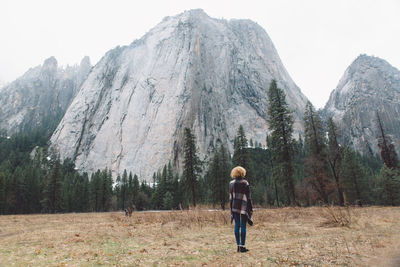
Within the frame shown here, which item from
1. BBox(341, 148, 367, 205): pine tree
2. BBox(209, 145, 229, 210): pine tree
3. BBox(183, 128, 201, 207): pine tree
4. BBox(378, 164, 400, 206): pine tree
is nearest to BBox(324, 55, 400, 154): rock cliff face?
BBox(341, 148, 367, 205): pine tree

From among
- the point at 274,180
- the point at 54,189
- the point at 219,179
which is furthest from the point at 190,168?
the point at 54,189

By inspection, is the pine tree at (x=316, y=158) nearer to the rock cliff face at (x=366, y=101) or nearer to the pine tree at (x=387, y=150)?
the pine tree at (x=387, y=150)

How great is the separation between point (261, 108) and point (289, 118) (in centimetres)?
12599

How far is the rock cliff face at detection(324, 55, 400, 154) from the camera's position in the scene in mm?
156750

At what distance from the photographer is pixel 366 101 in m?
Answer: 166

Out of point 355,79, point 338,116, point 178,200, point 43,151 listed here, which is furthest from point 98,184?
point 355,79

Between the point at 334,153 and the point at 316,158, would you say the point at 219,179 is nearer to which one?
the point at 316,158

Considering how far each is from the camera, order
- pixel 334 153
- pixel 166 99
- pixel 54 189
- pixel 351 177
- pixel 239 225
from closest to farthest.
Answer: pixel 239 225
pixel 334 153
pixel 351 177
pixel 54 189
pixel 166 99

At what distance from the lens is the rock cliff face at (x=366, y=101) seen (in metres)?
157

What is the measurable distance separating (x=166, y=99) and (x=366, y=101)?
14060cm

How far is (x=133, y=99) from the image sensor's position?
121938mm

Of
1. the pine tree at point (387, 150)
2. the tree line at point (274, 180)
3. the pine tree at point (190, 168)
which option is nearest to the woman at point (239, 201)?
the tree line at point (274, 180)

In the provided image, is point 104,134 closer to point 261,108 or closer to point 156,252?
point 261,108

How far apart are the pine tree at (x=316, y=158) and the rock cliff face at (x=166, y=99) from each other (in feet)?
256
